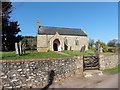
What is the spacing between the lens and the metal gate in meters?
9.01

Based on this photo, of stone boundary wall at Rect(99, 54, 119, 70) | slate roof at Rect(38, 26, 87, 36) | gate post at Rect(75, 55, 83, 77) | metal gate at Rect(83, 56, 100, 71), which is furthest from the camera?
slate roof at Rect(38, 26, 87, 36)

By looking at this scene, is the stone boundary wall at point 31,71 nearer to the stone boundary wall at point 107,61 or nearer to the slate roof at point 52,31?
the stone boundary wall at point 107,61

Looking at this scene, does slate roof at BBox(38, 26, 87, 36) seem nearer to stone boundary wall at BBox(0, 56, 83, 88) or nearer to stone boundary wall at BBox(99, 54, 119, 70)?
stone boundary wall at BBox(99, 54, 119, 70)

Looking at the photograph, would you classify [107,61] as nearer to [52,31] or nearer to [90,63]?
[90,63]

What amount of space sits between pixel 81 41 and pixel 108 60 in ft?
71.4

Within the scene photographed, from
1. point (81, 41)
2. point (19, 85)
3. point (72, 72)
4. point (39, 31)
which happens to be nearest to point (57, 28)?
point (39, 31)

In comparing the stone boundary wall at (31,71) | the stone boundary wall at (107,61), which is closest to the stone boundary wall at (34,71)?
the stone boundary wall at (31,71)

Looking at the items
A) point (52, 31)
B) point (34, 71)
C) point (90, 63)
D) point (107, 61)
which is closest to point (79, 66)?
point (90, 63)

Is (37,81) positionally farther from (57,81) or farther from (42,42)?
(42,42)

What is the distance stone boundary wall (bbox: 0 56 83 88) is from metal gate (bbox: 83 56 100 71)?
2203 millimetres

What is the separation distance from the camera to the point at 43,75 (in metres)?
6.17

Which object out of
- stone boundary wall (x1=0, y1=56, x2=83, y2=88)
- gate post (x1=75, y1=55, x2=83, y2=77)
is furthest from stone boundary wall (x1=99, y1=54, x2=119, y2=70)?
stone boundary wall (x1=0, y1=56, x2=83, y2=88)

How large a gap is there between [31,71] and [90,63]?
630 cm

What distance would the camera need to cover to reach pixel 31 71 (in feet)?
19.1
